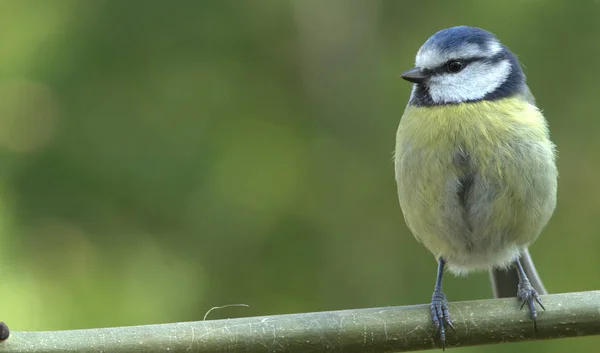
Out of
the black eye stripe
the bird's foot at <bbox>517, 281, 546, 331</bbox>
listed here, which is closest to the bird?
the black eye stripe

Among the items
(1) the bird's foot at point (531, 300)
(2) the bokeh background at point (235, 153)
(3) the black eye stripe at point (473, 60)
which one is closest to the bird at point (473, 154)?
(3) the black eye stripe at point (473, 60)

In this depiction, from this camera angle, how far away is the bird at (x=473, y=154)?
1898mm

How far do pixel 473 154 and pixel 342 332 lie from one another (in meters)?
0.57

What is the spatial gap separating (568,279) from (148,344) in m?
1.58

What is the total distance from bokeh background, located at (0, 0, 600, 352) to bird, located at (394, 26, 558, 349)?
691 millimetres

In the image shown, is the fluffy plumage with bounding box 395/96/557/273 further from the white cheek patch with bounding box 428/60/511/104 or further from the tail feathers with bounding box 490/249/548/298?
the tail feathers with bounding box 490/249/548/298

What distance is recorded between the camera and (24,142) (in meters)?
2.64

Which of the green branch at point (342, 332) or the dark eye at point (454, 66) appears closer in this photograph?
the green branch at point (342, 332)

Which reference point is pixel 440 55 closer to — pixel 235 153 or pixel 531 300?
pixel 531 300

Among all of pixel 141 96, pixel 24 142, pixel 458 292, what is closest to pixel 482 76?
pixel 458 292

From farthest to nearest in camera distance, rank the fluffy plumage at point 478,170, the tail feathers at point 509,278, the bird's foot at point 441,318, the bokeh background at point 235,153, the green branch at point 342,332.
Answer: the bokeh background at point 235,153, the tail feathers at point 509,278, the fluffy plumage at point 478,170, the bird's foot at point 441,318, the green branch at point 342,332

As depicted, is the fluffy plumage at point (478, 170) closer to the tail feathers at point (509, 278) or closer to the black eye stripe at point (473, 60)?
the black eye stripe at point (473, 60)

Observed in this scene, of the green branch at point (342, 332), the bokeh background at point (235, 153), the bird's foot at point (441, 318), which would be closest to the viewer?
the green branch at point (342, 332)

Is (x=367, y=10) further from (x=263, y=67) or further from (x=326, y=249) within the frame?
(x=326, y=249)
